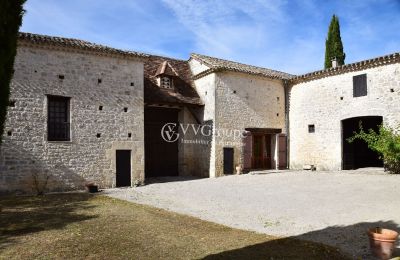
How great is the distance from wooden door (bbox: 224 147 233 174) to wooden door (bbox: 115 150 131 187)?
522 centimetres

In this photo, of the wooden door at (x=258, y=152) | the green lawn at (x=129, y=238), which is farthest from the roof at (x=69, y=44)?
the wooden door at (x=258, y=152)

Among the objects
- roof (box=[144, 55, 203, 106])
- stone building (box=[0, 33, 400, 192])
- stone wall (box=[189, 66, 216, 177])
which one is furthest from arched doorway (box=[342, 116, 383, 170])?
roof (box=[144, 55, 203, 106])

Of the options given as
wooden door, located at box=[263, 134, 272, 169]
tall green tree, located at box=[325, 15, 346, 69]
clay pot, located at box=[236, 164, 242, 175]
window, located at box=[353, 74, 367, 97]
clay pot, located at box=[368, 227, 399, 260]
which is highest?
tall green tree, located at box=[325, 15, 346, 69]

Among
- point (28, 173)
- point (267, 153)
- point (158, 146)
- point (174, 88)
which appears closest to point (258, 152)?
point (267, 153)

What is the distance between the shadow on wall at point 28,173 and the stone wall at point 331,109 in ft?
41.0

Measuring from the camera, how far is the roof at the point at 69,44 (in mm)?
12047

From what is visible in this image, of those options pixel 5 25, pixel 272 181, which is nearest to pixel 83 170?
pixel 272 181

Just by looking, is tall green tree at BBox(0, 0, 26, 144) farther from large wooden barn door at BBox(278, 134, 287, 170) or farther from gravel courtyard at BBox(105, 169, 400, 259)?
large wooden barn door at BBox(278, 134, 287, 170)

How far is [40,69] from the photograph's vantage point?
1238cm

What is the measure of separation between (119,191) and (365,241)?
30.5 ft

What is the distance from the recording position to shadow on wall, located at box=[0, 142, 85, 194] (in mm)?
11570

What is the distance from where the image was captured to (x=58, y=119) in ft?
42.3

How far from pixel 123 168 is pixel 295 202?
7607mm

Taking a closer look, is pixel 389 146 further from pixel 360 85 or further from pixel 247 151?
pixel 247 151
